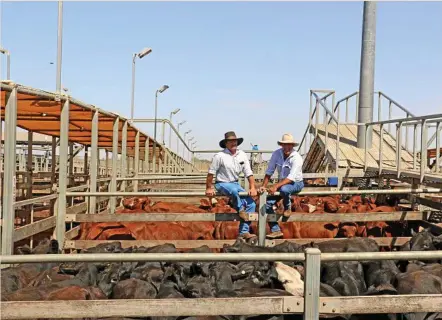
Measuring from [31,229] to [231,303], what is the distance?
4292mm

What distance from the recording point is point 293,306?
370cm

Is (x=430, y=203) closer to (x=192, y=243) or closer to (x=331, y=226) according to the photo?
(x=331, y=226)

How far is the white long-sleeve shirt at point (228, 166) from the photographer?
755 centimetres

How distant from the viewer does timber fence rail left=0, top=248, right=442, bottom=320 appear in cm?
360

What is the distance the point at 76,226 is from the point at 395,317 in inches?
239

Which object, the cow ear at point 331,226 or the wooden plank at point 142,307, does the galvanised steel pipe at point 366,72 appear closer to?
the cow ear at point 331,226

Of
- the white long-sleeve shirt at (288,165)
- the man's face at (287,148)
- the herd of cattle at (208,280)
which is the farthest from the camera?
the man's face at (287,148)

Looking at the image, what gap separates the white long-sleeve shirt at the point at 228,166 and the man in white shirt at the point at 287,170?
40 centimetres

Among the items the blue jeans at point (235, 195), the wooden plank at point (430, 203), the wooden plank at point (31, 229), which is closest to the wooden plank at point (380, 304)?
the blue jeans at point (235, 195)

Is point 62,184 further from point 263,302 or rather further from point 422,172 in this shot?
point 422,172

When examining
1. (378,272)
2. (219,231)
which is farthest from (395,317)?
(219,231)

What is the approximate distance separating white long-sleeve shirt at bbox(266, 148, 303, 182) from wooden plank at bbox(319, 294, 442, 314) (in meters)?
3.65

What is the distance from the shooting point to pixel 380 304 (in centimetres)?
377

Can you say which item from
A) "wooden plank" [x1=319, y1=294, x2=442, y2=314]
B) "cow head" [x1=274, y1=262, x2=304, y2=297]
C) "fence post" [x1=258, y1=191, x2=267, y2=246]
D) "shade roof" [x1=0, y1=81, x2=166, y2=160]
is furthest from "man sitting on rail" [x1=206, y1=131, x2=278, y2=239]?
"wooden plank" [x1=319, y1=294, x2=442, y2=314]
